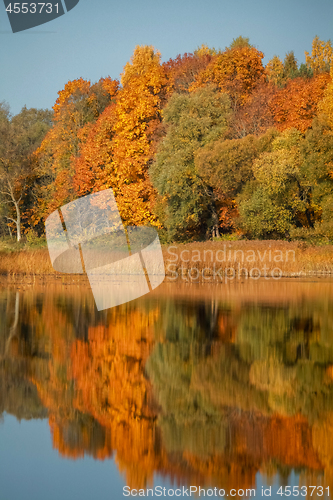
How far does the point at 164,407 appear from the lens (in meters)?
6.99

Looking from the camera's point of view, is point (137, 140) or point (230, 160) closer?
point (230, 160)

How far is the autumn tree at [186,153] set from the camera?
3741 centimetres

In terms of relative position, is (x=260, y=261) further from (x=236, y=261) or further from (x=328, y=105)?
(x=328, y=105)

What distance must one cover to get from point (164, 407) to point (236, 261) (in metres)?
23.4

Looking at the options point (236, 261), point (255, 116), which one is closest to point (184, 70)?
point (255, 116)

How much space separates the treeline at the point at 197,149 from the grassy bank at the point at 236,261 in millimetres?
1897

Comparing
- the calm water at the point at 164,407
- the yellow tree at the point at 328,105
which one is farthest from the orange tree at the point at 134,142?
the calm water at the point at 164,407

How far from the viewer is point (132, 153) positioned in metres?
42.7

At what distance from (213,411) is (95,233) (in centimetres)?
3991

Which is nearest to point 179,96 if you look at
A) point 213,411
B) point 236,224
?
point 236,224

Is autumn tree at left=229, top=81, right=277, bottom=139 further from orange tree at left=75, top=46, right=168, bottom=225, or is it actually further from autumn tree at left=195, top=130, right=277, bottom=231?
orange tree at left=75, top=46, right=168, bottom=225

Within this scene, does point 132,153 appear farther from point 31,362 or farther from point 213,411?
point 213,411

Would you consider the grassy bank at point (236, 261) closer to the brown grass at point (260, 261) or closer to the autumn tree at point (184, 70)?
the brown grass at point (260, 261)

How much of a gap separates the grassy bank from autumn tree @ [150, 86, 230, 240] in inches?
226
